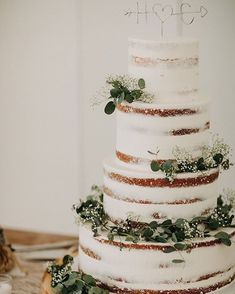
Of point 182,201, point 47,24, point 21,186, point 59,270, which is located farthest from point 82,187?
point 182,201

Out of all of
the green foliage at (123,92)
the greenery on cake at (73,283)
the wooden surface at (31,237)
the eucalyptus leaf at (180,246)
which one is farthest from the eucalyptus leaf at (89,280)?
the wooden surface at (31,237)

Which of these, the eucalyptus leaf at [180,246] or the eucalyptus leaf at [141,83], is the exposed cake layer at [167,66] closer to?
the eucalyptus leaf at [141,83]

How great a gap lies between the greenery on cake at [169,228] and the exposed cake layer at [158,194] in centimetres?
4

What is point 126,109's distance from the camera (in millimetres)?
3127

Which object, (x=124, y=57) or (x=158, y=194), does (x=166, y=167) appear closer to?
(x=158, y=194)

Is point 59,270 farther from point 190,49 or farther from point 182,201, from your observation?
point 190,49

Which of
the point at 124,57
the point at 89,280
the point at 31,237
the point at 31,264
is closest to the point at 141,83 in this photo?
the point at 89,280

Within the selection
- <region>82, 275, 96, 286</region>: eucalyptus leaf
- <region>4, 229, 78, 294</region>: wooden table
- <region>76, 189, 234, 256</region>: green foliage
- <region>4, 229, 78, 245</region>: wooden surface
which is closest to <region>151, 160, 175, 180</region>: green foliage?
<region>76, 189, 234, 256</region>: green foliage

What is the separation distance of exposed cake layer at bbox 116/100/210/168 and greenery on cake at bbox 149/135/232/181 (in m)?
0.03

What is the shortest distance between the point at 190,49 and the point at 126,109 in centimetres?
42

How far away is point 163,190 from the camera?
10.0 feet

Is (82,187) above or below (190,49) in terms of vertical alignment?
below

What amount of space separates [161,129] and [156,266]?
2.09 feet

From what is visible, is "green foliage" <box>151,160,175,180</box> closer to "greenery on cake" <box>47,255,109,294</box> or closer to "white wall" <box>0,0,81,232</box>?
"greenery on cake" <box>47,255,109,294</box>
